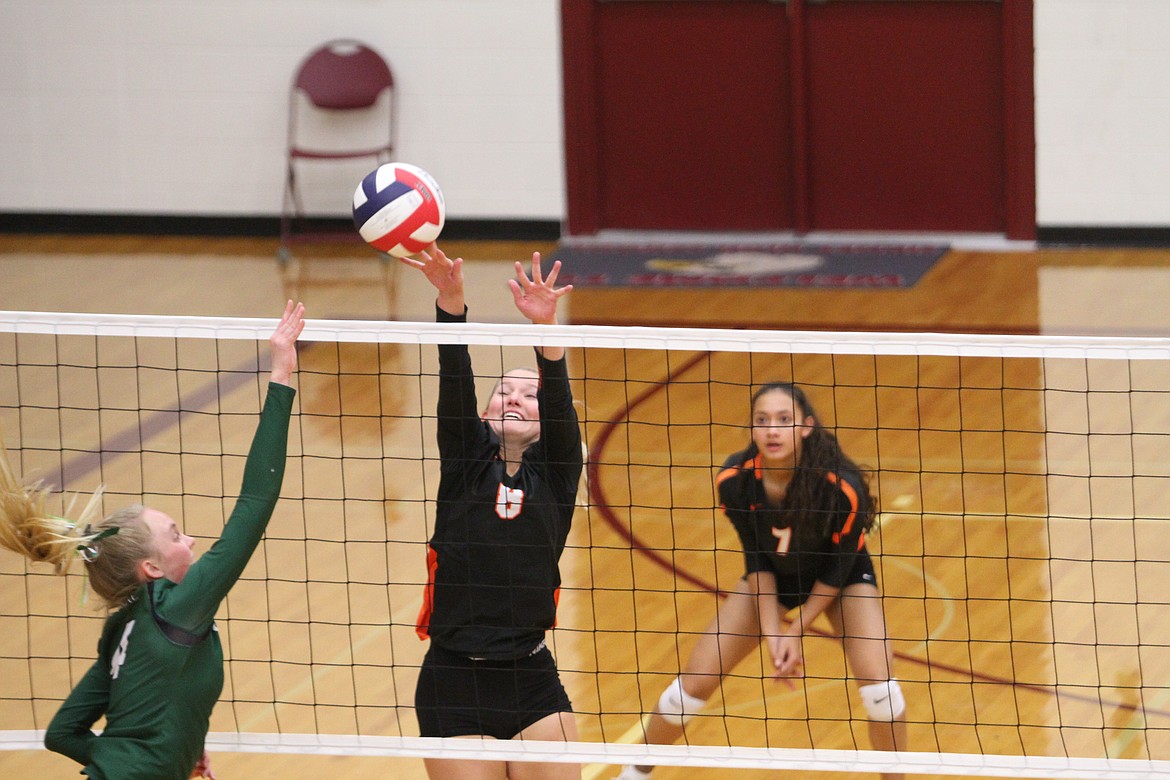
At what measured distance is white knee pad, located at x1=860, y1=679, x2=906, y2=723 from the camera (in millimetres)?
4699

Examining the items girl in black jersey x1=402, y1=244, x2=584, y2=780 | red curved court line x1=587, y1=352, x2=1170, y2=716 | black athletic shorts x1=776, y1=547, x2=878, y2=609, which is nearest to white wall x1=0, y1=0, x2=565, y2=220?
red curved court line x1=587, y1=352, x2=1170, y2=716

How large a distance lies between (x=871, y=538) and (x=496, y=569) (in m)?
2.93

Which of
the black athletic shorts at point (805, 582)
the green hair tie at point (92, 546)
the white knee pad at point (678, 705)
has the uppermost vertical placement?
the green hair tie at point (92, 546)

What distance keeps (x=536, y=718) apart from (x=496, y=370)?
5054 mm

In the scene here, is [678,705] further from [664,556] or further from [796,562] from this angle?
[664,556]

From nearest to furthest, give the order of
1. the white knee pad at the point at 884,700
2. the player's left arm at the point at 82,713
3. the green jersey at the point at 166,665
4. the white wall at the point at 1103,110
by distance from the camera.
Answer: the green jersey at the point at 166,665, the player's left arm at the point at 82,713, the white knee pad at the point at 884,700, the white wall at the point at 1103,110

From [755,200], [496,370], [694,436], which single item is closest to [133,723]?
[694,436]

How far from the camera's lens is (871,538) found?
22.2ft

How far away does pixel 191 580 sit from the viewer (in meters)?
3.58

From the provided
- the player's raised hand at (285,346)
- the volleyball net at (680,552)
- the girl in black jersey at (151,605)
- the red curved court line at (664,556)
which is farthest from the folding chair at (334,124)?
the girl in black jersey at (151,605)

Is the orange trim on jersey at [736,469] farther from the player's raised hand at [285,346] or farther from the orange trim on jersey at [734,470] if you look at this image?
the player's raised hand at [285,346]

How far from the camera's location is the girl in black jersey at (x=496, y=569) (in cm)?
419

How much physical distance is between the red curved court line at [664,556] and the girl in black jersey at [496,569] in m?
1.27

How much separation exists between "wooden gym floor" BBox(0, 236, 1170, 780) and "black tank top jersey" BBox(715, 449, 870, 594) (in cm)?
61
